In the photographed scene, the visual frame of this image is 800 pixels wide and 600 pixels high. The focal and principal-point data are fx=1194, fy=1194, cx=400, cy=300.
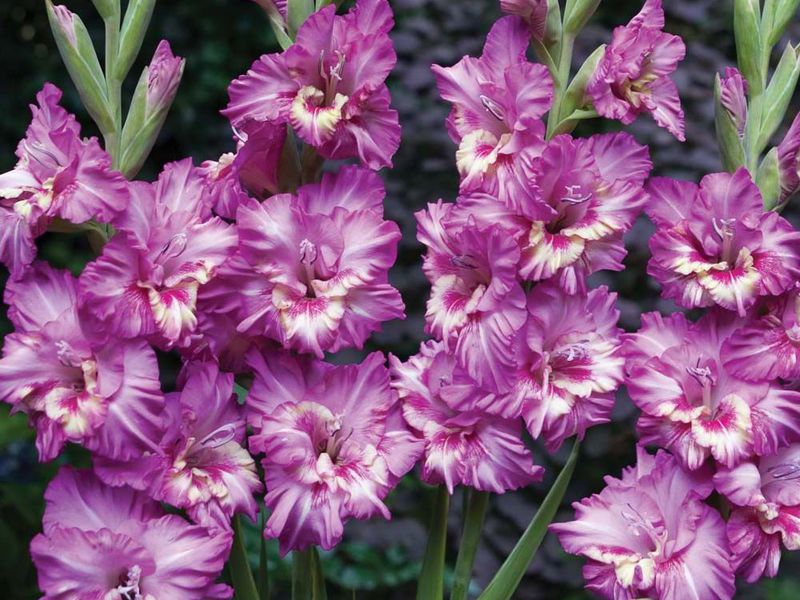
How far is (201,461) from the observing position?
1151 mm

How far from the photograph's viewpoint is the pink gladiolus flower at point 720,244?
1150mm

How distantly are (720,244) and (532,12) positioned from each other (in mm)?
297

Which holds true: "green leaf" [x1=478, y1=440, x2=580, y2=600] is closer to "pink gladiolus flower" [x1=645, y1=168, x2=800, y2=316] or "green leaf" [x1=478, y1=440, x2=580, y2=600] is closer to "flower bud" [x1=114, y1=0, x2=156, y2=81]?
"pink gladiolus flower" [x1=645, y1=168, x2=800, y2=316]

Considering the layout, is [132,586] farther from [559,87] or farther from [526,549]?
[559,87]

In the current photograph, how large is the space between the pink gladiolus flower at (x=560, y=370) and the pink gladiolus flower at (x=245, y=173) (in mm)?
285

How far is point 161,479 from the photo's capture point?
3.63 ft

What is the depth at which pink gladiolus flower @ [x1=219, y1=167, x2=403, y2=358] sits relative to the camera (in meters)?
1.11

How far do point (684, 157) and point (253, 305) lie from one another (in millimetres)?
1345

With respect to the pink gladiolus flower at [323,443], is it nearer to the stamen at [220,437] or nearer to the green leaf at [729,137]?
the stamen at [220,437]

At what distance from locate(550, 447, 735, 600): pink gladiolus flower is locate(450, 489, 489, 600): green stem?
0.38 ft

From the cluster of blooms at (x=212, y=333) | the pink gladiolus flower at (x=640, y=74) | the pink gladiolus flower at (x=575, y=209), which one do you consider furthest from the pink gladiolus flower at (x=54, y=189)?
the pink gladiolus flower at (x=640, y=74)

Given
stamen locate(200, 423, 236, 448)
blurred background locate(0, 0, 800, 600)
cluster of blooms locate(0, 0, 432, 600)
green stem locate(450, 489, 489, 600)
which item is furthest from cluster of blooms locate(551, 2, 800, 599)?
blurred background locate(0, 0, 800, 600)

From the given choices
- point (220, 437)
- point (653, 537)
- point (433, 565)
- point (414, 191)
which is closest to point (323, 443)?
point (220, 437)

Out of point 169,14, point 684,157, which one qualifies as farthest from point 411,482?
point 169,14
